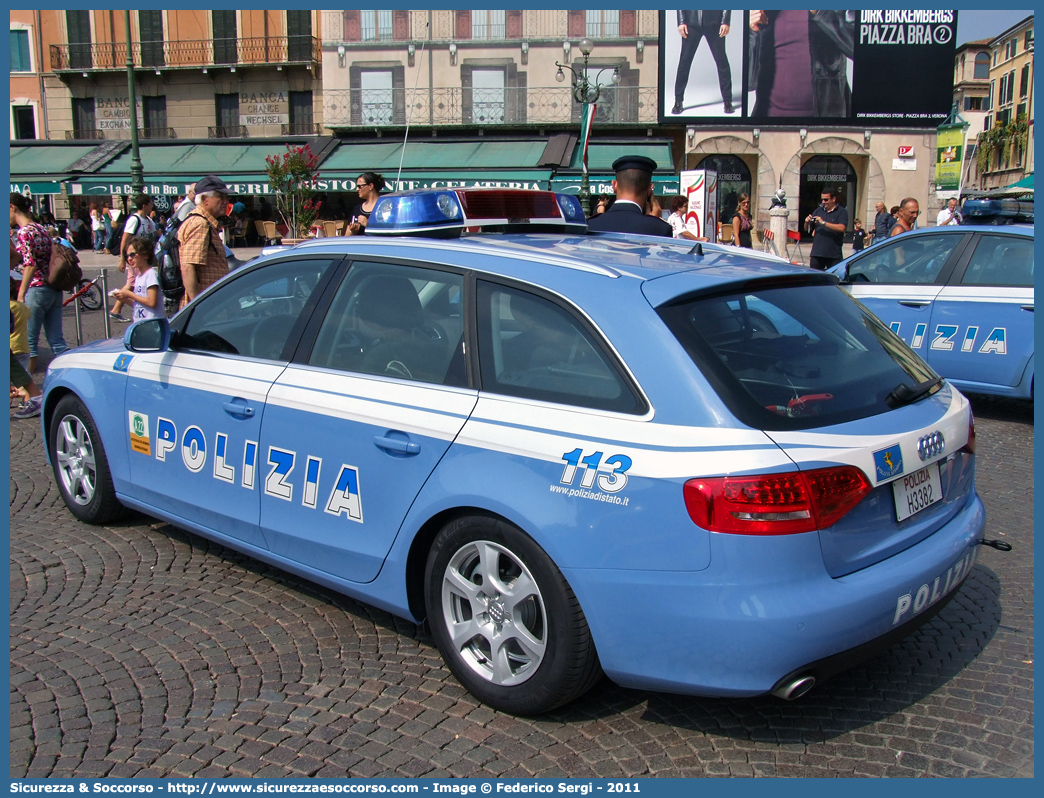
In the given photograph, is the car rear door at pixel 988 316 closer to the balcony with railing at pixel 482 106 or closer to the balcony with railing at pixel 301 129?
the balcony with railing at pixel 482 106

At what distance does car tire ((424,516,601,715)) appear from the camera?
2.88m

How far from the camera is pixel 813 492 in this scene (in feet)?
8.64

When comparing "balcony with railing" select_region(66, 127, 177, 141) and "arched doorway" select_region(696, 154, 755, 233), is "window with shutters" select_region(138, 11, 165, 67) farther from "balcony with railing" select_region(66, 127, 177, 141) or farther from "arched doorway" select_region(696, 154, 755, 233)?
"arched doorway" select_region(696, 154, 755, 233)

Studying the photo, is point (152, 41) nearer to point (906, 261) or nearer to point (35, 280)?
point (35, 280)

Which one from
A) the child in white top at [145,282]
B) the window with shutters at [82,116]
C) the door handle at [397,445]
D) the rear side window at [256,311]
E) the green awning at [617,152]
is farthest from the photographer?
the window with shutters at [82,116]

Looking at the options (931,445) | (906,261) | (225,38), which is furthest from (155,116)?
(931,445)

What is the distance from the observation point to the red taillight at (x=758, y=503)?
2594mm

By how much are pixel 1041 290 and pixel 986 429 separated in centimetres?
130

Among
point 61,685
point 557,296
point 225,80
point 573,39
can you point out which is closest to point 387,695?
point 61,685

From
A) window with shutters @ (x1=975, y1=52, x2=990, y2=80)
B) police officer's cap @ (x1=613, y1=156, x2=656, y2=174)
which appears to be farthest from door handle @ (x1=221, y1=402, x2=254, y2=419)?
window with shutters @ (x1=975, y1=52, x2=990, y2=80)

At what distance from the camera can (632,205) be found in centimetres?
655

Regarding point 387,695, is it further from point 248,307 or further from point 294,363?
point 248,307

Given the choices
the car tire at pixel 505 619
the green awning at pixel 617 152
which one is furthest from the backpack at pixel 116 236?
the car tire at pixel 505 619

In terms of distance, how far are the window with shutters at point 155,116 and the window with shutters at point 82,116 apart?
210cm
